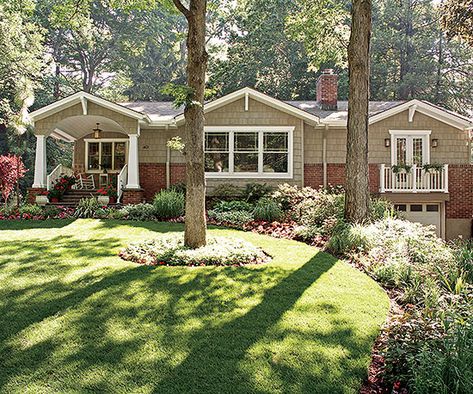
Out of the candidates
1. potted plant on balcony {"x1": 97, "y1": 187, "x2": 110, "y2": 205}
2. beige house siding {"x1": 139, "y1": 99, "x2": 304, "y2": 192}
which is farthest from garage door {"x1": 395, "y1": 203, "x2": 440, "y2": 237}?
potted plant on balcony {"x1": 97, "y1": 187, "x2": 110, "y2": 205}

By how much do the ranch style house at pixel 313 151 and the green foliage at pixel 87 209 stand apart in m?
1.99

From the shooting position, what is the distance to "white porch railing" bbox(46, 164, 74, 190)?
14.3 metres

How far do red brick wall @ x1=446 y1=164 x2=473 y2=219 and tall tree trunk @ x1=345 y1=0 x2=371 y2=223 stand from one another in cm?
743

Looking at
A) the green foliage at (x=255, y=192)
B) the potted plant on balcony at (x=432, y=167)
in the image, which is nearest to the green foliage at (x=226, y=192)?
the green foliage at (x=255, y=192)

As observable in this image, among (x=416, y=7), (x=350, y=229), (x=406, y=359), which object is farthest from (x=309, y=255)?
(x=416, y=7)

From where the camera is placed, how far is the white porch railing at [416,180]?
14.7 meters

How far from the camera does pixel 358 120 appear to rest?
32.8 ft

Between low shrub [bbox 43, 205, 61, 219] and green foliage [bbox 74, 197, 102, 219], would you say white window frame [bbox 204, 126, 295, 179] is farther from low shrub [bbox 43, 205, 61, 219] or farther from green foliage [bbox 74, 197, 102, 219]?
low shrub [bbox 43, 205, 61, 219]

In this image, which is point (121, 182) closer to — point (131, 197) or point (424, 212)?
point (131, 197)

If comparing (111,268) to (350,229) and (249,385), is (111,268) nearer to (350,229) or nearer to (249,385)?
(249,385)

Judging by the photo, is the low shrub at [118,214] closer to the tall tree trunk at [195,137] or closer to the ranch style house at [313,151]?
the ranch style house at [313,151]

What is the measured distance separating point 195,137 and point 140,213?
16.7ft

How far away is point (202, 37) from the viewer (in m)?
7.87

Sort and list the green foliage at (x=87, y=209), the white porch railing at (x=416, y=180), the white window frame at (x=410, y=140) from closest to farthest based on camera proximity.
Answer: the green foliage at (x=87, y=209) → the white porch railing at (x=416, y=180) → the white window frame at (x=410, y=140)
